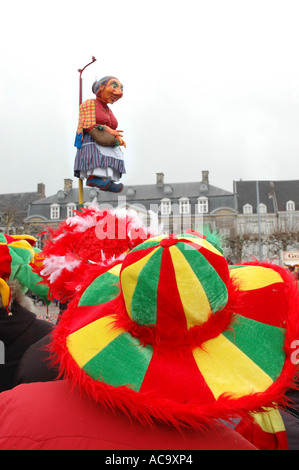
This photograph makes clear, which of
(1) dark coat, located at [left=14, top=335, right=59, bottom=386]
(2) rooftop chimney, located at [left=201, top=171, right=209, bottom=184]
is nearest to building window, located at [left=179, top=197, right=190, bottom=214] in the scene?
(2) rooftop chimney, located at [left=201, top=171, right=209, bottom=184]

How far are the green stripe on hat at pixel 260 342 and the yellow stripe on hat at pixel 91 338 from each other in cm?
31

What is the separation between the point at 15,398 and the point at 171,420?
0.42m

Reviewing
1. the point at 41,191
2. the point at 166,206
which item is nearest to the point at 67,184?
the point at 41,191

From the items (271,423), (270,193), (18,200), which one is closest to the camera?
(271,423)

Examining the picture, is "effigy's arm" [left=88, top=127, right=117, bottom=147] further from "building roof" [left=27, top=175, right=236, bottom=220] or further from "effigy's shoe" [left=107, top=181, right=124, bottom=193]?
"building roof" [left=27, top=175, right=236, bottom=220]

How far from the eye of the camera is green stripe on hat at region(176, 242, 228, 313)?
1.00 meters

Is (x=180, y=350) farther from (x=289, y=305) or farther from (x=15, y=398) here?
(x=15, y=398)

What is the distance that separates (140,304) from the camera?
1.00 metres

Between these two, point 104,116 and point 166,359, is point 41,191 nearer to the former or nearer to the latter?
point 104,116

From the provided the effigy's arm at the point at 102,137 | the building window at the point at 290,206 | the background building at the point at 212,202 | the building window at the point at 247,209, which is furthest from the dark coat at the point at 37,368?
the building window at the point at 290,206

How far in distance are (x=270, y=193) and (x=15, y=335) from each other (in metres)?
39.2

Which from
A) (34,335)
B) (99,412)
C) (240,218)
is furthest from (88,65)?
(240,218)

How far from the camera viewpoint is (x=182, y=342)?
1020 mm

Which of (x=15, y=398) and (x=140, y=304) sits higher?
(x=140, y=304)
